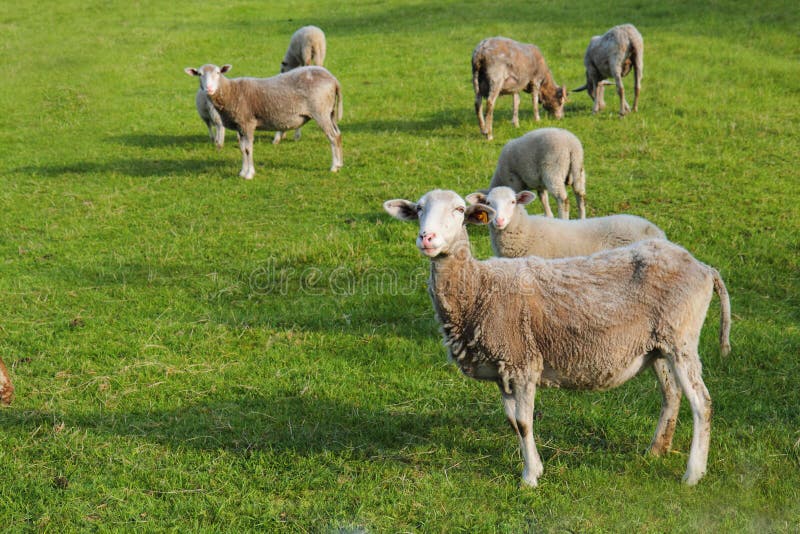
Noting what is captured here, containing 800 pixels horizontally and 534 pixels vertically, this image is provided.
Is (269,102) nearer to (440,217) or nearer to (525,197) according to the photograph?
(525,197)

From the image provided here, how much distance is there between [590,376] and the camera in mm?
4801

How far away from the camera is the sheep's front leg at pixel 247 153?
12.6 m

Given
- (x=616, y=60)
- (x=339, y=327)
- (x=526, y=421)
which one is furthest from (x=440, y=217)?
(x=616, y=60)

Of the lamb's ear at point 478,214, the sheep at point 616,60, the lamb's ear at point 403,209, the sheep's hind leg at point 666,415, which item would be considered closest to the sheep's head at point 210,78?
the sheep at point 616,60

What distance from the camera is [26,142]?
15.9 metres

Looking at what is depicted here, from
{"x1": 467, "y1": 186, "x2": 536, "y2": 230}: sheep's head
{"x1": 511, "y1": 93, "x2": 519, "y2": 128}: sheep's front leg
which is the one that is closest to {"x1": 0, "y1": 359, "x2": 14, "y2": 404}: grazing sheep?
{"x1": 467, "y1": 186, "x2": 536, "y2": 230}: sheep's head

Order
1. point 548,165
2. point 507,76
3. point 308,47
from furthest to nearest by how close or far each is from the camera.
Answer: point 308,47, point 507,76, point 548,165

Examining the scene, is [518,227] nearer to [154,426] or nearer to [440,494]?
[440,494]

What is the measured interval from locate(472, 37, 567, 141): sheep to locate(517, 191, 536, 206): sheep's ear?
6832mm

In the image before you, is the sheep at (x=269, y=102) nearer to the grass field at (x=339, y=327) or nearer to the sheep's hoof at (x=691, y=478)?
the grass field at (x=339, y=327)

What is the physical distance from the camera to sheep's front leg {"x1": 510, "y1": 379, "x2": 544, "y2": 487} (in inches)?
187

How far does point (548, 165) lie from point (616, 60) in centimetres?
693

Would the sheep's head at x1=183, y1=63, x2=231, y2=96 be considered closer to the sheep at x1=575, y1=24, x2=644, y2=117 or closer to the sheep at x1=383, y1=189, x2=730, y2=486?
the sheep at x1=575, y1=24, x2=644, y2=117

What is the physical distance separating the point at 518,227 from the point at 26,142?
12.9 m
